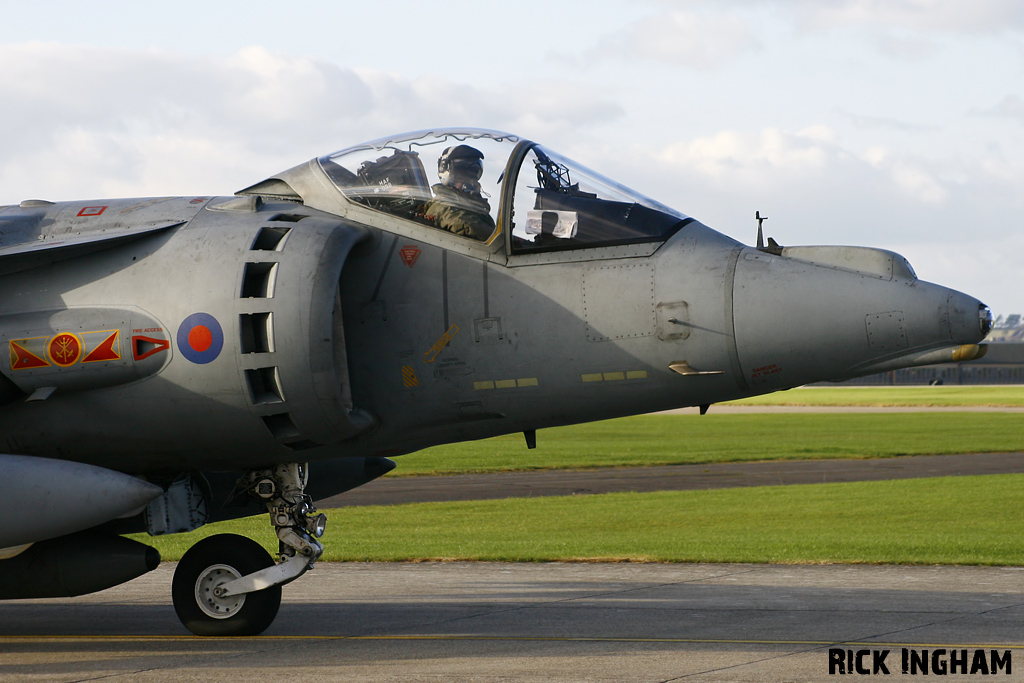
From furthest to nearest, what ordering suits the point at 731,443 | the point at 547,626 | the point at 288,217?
the point at 731,443
the point at 547,626
the point at 288,217

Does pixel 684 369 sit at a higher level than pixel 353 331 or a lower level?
lower

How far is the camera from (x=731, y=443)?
120ft

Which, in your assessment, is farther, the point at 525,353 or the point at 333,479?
the point at 333,479

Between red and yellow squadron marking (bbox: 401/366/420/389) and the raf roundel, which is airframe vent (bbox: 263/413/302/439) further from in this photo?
red and yellow squadron marking (bbox: 401/366/420/389)

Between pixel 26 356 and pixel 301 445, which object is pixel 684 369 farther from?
pixel 26 356

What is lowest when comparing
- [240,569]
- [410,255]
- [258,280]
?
[240,569]

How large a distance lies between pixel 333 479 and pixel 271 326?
2912 millimetres

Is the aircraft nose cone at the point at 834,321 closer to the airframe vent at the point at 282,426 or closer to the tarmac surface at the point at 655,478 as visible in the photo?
the airframe vent at the point at 282,426

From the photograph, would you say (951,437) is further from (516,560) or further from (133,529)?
(133,529)

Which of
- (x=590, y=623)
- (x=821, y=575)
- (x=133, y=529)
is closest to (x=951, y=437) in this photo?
(x=821, y=575)

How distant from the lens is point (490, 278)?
28.1ft

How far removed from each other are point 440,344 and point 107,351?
2.44 meters

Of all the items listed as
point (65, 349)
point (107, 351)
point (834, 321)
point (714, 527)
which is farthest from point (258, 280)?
point (714, 527)

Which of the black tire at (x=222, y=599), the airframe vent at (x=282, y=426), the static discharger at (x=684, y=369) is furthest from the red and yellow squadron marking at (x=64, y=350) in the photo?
the static discharger at (x=684, y=369)
